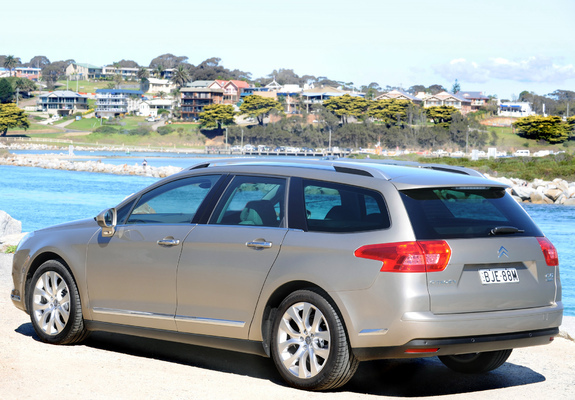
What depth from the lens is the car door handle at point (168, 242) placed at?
614cm

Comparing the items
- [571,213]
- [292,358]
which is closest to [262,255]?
[292,358]

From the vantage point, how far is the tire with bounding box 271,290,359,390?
17.2 feet

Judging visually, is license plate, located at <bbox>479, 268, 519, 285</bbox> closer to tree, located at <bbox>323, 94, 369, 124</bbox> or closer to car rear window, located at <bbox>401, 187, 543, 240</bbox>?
car rear window, located at <bbox>401, 187, 543, 240</bbox>

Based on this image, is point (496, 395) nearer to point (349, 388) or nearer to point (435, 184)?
point (349, 388)

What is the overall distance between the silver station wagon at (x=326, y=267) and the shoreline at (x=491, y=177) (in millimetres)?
10897

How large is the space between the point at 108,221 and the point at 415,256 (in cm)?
291

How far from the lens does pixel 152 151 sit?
521ft

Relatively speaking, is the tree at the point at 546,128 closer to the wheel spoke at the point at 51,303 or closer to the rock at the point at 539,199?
the rock at the point at 539,199

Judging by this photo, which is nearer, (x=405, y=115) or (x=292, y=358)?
(x=292, y=358)

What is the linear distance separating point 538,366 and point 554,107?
669ft

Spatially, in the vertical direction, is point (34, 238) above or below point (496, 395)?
above

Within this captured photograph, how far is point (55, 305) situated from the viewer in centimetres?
702

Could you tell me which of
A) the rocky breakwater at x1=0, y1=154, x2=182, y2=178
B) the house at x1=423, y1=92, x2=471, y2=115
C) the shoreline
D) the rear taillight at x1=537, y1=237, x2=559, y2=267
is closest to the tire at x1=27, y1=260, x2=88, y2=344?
the rear taillight at x1=537, y1=237, x2=559, y2=267

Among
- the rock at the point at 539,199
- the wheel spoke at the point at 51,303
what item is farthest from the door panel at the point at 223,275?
the rock at the point at 539,199
